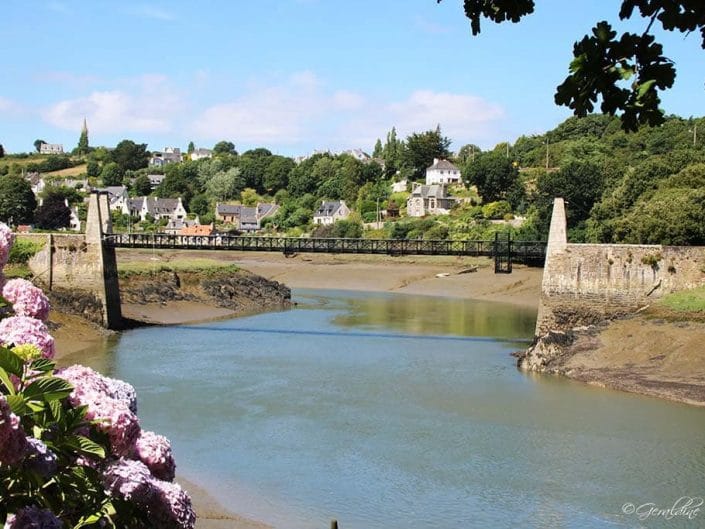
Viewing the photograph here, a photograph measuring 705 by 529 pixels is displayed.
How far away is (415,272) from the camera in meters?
69.1

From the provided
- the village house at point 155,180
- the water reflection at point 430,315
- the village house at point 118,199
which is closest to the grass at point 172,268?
the water reflection at point 430,315

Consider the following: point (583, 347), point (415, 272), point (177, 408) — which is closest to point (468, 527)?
point (177, 408)

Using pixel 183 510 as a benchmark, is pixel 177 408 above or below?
below

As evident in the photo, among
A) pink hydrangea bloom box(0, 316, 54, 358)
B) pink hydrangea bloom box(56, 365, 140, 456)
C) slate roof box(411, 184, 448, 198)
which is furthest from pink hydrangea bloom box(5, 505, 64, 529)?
slate roof box(411, 184, 448, 198)

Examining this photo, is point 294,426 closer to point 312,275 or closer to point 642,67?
point 642,67

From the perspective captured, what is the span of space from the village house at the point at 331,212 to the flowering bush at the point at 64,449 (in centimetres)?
10261

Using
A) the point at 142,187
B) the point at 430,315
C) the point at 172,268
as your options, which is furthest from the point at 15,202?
the point at 430,315

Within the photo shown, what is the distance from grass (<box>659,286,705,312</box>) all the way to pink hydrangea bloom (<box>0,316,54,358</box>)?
29233mm

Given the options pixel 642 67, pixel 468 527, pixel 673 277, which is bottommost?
pixel 468 527

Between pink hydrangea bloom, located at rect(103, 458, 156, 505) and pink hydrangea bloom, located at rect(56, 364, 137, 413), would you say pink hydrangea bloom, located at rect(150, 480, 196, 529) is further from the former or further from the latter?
pink hydrangea bloom, located at rect(56, 364, 137, 413)

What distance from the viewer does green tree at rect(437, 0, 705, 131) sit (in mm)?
4586

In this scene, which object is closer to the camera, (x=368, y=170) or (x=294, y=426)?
(x=294, y=426)

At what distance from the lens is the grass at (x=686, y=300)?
31.6 meters

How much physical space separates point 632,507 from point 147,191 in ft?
458
